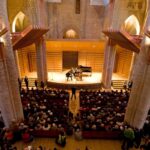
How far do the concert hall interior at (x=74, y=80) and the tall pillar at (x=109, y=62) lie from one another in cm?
10

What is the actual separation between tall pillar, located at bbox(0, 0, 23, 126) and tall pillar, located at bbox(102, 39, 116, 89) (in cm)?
951

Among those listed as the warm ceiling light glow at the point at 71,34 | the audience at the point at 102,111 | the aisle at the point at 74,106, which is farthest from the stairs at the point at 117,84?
the warm ceiling light glow at the point at 71,34

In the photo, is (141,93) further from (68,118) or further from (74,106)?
(74,106)

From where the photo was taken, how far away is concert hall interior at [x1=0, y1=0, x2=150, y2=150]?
28.4 feet

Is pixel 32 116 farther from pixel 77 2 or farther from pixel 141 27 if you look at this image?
pixel 77 2

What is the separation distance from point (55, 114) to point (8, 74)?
3.62 meters

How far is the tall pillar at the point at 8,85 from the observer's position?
8.65m

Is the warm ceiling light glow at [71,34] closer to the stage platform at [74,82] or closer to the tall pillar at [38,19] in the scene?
the tall pillar at [38,19]

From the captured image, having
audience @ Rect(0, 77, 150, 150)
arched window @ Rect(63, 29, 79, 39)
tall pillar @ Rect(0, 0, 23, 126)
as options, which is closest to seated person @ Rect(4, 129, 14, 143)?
audience @ Rect(0, 77, 150, 150)

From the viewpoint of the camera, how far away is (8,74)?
29.5 ft

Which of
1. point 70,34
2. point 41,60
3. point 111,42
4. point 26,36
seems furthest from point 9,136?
point 70,34

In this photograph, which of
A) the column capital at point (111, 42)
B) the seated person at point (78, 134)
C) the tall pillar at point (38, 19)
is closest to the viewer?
the seated person at point (78, 134)

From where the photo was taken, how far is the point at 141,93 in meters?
8.99

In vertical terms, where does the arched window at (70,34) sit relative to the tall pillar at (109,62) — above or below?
above
